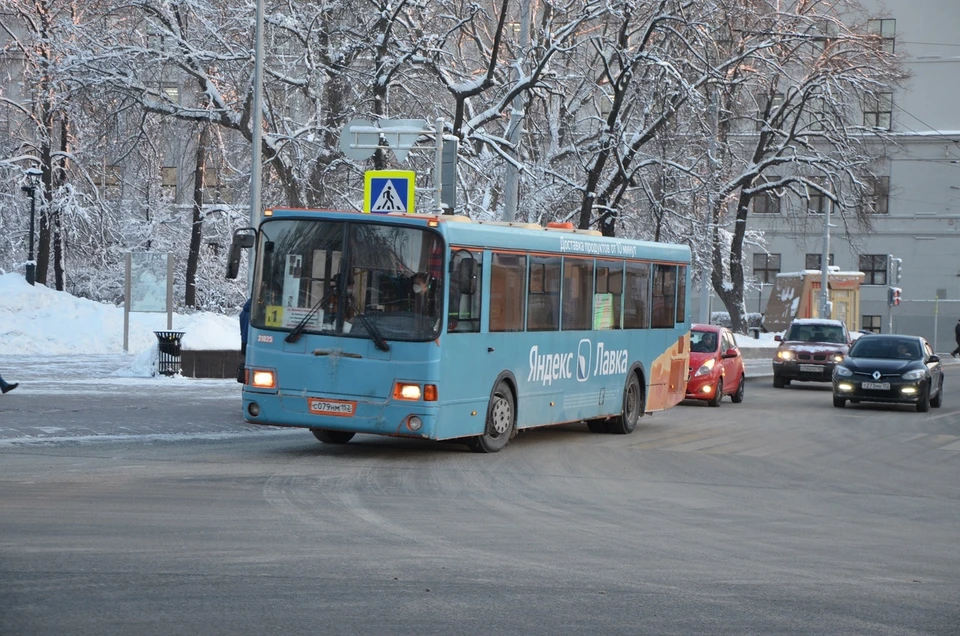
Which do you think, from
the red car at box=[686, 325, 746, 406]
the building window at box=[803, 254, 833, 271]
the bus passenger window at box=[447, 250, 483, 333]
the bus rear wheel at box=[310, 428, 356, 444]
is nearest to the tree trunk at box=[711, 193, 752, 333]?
the building window at box=[803, 254, 833, 271]

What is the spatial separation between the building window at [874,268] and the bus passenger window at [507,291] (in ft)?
205

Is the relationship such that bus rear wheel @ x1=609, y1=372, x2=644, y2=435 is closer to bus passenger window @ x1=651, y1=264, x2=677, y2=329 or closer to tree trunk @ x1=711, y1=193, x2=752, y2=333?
bus passenger window @ x1=651, y1=264, x2=677, y2=329

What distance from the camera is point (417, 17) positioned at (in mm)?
32594

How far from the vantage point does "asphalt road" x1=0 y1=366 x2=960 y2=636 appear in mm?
7262

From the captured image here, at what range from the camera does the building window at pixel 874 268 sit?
75.9m

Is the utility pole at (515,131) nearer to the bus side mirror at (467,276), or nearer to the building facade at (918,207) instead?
the bus side mirror at (467,276)

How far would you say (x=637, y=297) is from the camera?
793 inches

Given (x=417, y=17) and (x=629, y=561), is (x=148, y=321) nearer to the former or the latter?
(x=417, y=17)

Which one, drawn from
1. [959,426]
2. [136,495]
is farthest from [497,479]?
[959,426]

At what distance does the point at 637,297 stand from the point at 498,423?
14.8 feet

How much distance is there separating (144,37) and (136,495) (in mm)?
23361

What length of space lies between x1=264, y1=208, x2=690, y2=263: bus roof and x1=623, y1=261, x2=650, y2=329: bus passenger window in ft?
Answer: 0.66

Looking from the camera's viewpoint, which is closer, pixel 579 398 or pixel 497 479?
pixel 497 479

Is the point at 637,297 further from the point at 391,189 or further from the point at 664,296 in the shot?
the point at 391,189
